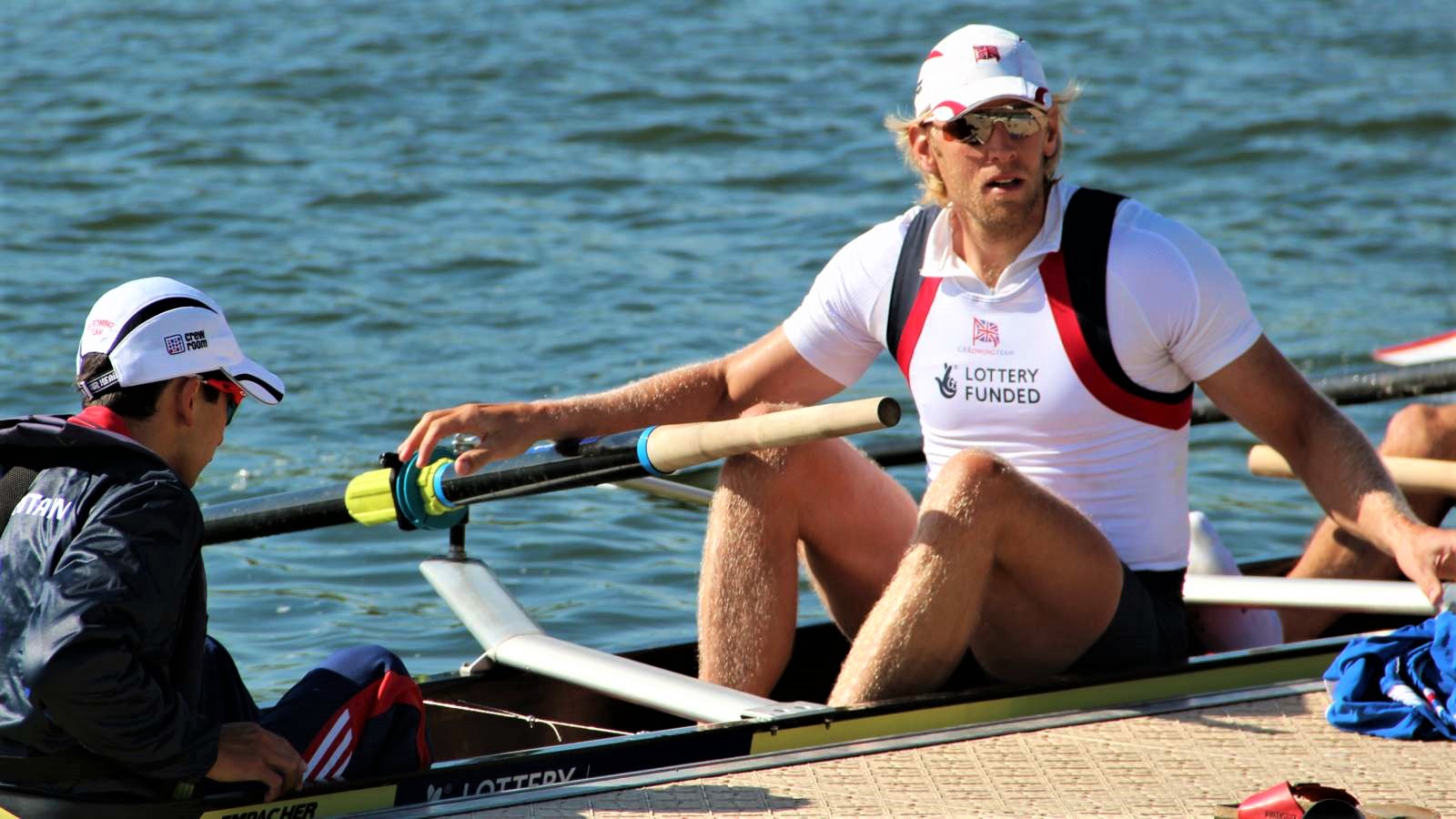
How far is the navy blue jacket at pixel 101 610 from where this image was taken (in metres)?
2.57

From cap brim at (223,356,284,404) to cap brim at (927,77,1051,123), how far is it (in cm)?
143

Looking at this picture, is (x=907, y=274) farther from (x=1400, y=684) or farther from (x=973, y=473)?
(x=1400, y=684)

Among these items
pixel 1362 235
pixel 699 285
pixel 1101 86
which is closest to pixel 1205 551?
pixel 699 285

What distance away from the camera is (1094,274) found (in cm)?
362

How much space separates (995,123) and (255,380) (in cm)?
154

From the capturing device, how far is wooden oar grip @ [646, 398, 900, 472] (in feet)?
10.6

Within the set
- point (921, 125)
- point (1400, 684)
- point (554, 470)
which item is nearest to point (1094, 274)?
point (921, 125)

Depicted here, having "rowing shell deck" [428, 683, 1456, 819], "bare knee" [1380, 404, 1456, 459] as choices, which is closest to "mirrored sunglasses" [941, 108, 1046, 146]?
"rowing shell deck" [428, 683, 1456, 819]

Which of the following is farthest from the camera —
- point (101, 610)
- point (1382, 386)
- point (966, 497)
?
point (1382, 386)

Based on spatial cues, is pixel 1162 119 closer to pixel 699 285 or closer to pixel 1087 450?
pixel 699 285

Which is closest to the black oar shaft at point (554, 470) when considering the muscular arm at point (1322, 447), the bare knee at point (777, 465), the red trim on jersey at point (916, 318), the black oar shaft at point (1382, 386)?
the bare knee at point (777, 465)

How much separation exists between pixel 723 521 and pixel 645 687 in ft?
1.22

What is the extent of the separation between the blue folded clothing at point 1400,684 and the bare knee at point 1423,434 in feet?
3.65

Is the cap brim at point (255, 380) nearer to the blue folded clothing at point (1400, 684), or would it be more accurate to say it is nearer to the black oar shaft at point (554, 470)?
the black oar shaft at point (554, 470)
